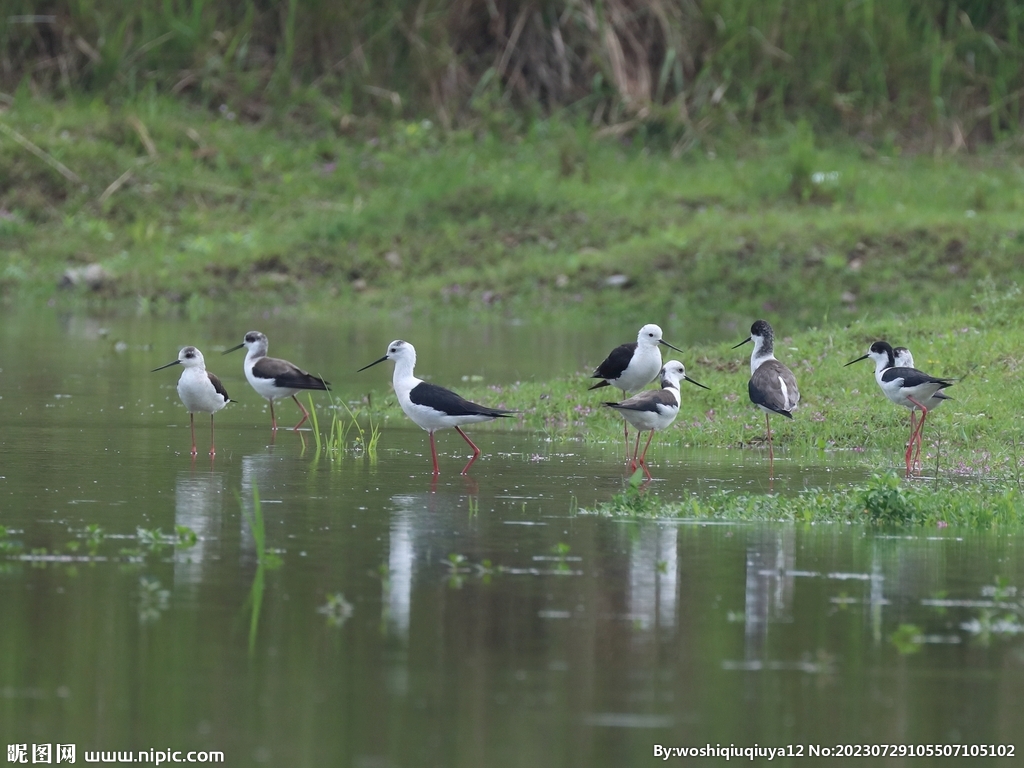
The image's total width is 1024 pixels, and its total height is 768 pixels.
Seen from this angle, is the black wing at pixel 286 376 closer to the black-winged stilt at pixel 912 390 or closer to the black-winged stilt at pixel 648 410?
the black-winged stilt at pixel 648 410

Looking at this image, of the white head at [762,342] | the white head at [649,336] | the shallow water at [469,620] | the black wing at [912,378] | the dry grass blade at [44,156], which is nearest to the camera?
the shallow water at [469,620]

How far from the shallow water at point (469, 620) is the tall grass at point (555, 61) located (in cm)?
2001

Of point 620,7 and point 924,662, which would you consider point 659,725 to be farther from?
point 620,7

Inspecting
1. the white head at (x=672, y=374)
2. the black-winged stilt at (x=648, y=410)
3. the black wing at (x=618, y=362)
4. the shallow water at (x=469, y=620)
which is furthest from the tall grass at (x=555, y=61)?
the shallow water at (x=469, y=620)

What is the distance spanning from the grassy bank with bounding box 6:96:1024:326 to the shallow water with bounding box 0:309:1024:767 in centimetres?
1251

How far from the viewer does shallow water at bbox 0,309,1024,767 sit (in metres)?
Answer: 6.21

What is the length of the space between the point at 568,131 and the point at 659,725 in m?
25.7

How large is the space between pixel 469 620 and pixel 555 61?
2581cm

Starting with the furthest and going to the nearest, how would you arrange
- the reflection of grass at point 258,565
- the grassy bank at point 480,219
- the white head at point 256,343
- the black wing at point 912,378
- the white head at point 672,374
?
the grassy bank at point 480,219 → the white head at point 256,343 → the white head at point 672,374 → the black wing at point 912,378 → the reflection of grass at point 258,565

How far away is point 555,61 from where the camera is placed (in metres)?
32.5

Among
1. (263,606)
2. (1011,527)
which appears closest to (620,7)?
(1011,527)

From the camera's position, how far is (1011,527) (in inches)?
401

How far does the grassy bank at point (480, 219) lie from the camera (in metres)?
24.8

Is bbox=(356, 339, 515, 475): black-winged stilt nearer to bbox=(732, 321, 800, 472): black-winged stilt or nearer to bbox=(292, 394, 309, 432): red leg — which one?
bbox=(732, 321, 800, 472): black-winged stilt
